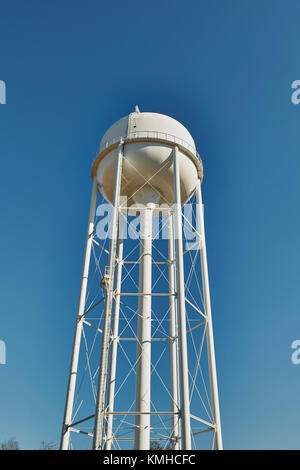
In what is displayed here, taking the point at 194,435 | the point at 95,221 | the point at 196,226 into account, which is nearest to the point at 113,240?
the point at 95,221

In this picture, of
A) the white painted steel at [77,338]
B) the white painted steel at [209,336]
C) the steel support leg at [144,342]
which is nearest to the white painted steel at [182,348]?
the steel support leg at [144,342]

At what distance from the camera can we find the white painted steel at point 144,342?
1293 centimetres

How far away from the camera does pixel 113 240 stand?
43.8ft

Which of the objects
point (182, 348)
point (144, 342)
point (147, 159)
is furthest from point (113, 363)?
point (147, 159)

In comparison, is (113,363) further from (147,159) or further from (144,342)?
(147,159)

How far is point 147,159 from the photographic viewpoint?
15.4 metres

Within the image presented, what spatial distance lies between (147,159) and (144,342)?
21.9 ft

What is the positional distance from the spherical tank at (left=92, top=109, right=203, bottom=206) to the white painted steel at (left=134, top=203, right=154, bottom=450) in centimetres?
89

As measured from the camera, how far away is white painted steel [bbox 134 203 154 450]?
1293 centimetres

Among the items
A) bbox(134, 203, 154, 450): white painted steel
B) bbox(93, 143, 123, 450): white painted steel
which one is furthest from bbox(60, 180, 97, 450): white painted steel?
bbox(134, 203, 154, 450): white painted steel

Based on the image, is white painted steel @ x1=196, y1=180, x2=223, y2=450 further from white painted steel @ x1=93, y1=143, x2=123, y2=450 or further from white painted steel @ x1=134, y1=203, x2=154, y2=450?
white painted steel @ x1=93, y1=143, x2=123, y2=450
